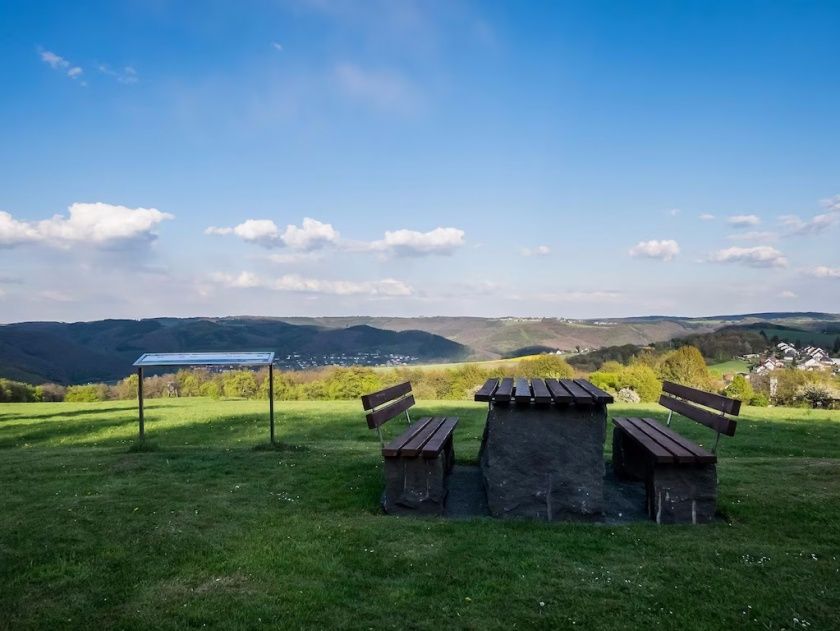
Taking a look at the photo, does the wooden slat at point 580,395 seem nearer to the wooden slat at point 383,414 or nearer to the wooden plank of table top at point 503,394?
the wooden plank of table top at point 503,394

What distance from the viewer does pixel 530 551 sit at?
4.89 meters

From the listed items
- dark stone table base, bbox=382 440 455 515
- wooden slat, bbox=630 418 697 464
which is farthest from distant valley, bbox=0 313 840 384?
dark stone table base, bbox=382 440 455 515

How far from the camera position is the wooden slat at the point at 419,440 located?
5.84 m

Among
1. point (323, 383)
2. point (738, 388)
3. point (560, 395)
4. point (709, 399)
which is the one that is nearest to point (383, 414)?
point (560, 395)

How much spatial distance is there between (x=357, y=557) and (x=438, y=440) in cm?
202

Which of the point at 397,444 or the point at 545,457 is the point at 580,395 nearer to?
the point at 545,457

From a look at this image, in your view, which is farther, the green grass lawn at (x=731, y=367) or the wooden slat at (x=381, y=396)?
the green grass lawn at (x=731, y=367)

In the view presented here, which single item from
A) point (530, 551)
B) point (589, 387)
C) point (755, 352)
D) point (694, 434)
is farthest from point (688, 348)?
point (530, 551)

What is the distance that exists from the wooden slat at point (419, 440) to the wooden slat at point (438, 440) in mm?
60

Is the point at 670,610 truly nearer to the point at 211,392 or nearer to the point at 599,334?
the point at 211,392

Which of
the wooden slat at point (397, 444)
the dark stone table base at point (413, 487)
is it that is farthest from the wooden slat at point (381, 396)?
the dark stone table base at point (413, 487)

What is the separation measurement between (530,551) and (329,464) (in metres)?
3.78

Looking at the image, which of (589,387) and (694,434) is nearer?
(589,387)

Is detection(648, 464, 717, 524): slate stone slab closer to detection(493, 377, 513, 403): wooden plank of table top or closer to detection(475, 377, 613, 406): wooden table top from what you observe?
detection(475, 377, 613, 406): wooden table top
